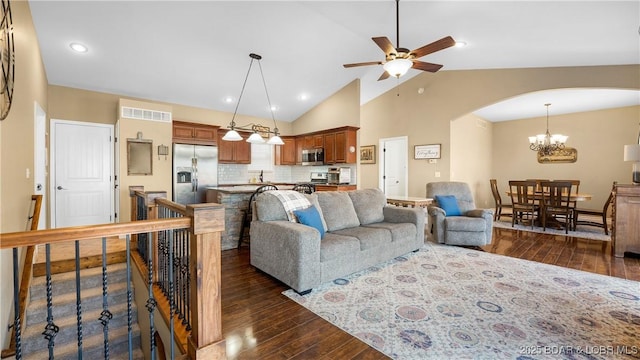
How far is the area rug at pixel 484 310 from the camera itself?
1888mm

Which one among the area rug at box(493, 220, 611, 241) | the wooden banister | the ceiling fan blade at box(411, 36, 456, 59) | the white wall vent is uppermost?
the ceiling fan blade at box(411, 36, 456, 59)

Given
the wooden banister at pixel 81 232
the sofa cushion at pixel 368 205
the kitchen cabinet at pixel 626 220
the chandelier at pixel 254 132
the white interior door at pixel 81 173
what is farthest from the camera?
the white interior door at pixel 81 173

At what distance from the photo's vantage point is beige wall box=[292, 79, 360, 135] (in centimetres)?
645

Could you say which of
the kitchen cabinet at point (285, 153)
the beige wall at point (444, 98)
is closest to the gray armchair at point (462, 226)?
the beige wall at point (444, 98)

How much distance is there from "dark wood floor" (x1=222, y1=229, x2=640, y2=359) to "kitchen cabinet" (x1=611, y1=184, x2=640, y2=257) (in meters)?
0.16

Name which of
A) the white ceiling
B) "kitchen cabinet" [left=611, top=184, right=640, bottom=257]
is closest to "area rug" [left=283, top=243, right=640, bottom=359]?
"kitchen cabinet" [left=611, top=184, right=640, bottom=257]

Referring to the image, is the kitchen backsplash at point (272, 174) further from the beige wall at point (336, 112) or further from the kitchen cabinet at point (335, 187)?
the beige wall at point (336, 112)

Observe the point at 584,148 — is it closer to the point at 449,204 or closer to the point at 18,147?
the point at 449,204

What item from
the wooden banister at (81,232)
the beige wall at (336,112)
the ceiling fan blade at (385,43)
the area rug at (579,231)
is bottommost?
the area rug at (579,231)

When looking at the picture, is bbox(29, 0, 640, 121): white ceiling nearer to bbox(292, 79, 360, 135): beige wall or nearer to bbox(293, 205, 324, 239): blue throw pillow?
bbox(292, 79, 360, 135): beige wall

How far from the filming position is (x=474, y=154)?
7.38 m

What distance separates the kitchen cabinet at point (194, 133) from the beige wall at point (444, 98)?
13.8 feet

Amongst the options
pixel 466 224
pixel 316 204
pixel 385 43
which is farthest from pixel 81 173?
pixel 466 224

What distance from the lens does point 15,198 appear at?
2496 millimetres
